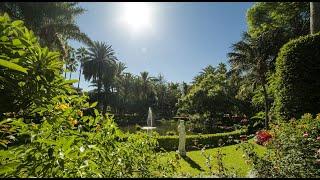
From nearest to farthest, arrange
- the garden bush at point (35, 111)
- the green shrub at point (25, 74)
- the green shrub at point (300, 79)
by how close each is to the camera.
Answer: the garden bush at point (35, 111), the green shrub at point (25, 74), the green shrub at point (300, 79)

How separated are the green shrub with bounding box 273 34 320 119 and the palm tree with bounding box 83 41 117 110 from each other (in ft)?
153

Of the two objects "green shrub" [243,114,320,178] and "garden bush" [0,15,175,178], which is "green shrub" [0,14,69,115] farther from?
"green shrub" [243,114,320,178]

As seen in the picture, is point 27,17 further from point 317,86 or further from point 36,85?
point 36,85

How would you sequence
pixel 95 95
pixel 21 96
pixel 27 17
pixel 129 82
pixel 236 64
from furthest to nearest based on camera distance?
pixel 129 82, pixel 95 95, pixel 236 64, pixel 27 17, pixel 21 96

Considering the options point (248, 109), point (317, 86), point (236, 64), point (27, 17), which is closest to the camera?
point (317, 86)

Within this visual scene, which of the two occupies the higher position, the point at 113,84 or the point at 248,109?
the point at 113,84

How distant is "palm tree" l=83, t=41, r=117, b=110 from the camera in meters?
57.3

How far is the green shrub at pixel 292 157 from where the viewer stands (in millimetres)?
6047

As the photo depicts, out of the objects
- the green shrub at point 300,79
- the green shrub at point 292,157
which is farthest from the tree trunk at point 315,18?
the green shrub at point 292,157

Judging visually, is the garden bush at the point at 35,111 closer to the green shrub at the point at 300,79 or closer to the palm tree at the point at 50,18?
the green shrub at the point at 300,79

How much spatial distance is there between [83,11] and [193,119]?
18532mm

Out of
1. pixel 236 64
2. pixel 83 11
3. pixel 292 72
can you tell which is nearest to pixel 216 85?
pixel 236 64

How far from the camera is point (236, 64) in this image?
32.0 metres

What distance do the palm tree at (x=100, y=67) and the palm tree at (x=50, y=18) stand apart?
1083 inches
